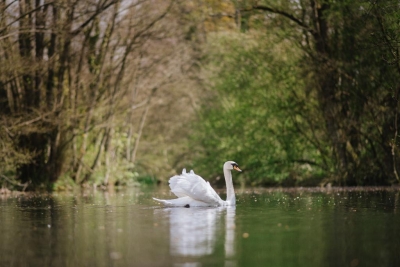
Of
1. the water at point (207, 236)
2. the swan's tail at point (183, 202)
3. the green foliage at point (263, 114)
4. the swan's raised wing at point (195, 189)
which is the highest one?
the green foliage at point (263, 114)

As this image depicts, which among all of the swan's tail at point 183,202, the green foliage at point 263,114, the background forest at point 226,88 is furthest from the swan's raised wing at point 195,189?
the green foliage at point 263,114

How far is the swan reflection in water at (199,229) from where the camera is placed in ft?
34.1

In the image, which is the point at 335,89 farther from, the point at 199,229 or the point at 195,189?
the point at 199,229

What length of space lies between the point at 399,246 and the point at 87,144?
101ft

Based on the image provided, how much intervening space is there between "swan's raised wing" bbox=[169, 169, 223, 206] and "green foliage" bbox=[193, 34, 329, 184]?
51.2 ft

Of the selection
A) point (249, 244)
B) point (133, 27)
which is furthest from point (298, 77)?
point (249, 244)

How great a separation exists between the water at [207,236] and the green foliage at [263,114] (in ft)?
55.2

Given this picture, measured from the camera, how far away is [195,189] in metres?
18.5

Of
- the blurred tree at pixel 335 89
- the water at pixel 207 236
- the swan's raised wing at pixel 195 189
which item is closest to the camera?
the water at pixel 207 236

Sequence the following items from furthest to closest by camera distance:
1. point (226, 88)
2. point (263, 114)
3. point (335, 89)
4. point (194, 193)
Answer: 1. point (226, 88)
2. point (263, 114)
3. point (335, 89)
4. point (194, 193)

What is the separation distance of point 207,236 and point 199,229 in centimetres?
116

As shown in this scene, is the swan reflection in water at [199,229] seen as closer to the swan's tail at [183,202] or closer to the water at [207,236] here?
the water at [207,236]

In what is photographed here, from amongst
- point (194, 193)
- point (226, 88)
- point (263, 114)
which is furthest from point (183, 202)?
point (226, 88)

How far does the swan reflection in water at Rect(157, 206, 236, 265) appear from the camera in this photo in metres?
10.4
